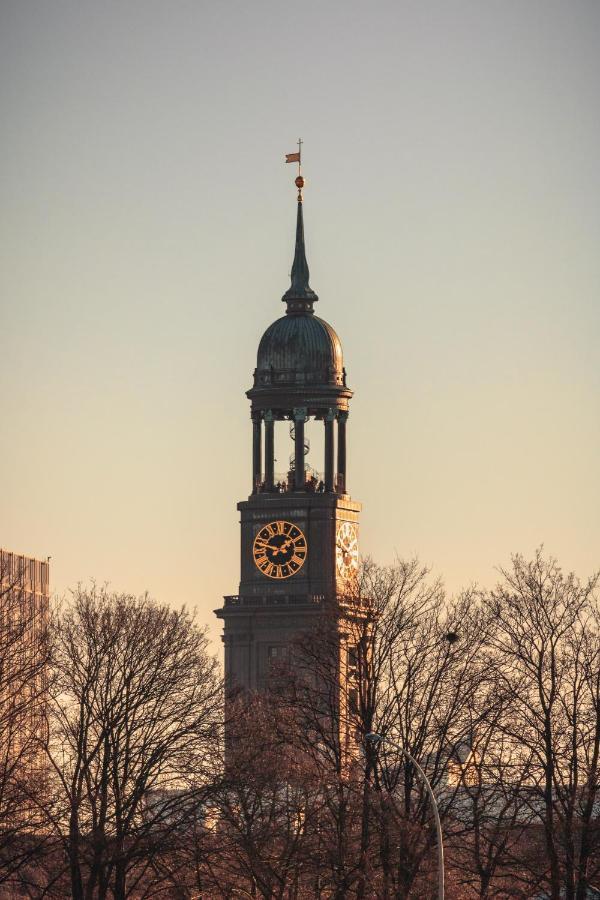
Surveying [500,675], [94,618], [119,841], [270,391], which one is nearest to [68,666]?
[94,618]

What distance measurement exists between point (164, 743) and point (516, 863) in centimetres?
1236

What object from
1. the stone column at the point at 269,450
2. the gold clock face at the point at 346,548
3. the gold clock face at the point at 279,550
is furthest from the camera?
the gold clock face at the point at 279,550

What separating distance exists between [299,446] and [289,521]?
4.76m

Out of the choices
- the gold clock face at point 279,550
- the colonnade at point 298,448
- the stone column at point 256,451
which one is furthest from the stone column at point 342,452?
the stone column at point 256,451

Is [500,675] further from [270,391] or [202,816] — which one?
[270,391]

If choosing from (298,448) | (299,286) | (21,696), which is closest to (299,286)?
(299,286)

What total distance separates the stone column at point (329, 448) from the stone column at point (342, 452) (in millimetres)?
702

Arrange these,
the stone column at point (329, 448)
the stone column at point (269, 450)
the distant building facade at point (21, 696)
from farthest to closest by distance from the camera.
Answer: the stone column at point (269, 450)
the stone column at point (329, 448)
the distant building facade at point (21, 696)

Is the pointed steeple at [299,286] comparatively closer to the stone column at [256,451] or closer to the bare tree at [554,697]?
the stone column at [256,451]

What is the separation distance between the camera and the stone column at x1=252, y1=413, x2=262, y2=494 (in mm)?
175500

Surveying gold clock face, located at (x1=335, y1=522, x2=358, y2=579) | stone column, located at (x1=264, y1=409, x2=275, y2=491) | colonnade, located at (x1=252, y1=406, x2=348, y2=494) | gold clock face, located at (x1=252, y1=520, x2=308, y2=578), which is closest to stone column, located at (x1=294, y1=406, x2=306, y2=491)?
colonnade, located at (x1=252, y1=406, x2=348, y2=494)

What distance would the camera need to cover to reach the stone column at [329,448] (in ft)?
573

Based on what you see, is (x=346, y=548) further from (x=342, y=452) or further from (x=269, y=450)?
(x=269, y=450)

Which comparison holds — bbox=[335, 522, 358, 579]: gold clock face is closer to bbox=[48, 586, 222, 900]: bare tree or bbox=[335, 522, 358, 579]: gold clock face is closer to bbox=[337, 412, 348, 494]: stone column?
bbox=[337, 412, 348, 494]: stone column
